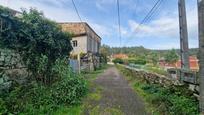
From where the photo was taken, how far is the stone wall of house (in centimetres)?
684

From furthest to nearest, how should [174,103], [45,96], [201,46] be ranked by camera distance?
[45,96] < [174,103] < [201,46]

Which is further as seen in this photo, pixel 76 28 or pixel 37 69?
pixel 76 28

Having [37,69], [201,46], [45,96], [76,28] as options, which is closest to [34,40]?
[37,69]

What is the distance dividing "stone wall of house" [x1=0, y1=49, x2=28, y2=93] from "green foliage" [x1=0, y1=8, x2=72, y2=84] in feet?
0.75

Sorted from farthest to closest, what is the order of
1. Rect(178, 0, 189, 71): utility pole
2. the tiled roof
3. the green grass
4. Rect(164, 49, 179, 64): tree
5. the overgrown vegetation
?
Rect(164, 49, 179, 64): tree < the tiled roof < Rect(178, 0, 189, 71): utility pole < the green grass < the overgrown vegetation

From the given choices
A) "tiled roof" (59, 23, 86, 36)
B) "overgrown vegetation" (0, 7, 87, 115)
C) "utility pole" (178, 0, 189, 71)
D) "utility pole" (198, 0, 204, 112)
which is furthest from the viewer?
"tiled roof" (59, 23, 86, 36)

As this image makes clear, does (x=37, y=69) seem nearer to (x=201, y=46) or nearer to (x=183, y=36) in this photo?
(x=183, y=36)

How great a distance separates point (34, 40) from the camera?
8.59 meters

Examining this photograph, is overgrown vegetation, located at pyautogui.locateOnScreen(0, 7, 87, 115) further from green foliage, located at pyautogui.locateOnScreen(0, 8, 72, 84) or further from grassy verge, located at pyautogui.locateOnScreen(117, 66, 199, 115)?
grassy verge, located at pyautogui.locateOnScreen(117, 66, 199, 115)

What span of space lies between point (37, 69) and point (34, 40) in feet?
3.99

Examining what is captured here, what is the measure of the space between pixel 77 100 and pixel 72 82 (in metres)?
1.16

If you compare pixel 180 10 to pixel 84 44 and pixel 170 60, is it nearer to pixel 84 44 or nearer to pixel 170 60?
pixel 84 44

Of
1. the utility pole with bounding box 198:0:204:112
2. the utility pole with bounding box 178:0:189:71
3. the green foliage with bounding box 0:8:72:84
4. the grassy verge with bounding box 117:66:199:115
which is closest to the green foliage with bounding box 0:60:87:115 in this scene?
the green foliage with bounding box 0:8:72:84

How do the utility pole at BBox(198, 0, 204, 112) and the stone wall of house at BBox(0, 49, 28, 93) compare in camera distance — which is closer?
the utility pole at BBox(198, 0, 204, 112)
